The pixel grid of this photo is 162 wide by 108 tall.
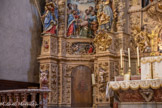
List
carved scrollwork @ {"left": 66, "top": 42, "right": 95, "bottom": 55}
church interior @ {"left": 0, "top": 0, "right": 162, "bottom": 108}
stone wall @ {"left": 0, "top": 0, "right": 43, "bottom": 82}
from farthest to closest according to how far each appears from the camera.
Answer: carved scrollwork @ {"left": 66, "top": 42, "right": 95, "bottom": 55}, church interior @ {"left": 0, "top": 0, "right": 162, "bottom": 108}, stone wall @ {"left": 0, "top": 0, "right": 43, "bottom": 82}

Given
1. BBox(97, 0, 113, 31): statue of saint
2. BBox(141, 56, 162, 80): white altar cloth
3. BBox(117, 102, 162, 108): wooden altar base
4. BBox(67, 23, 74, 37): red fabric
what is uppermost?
BBox(97, 0, 113, 31): statue of saint

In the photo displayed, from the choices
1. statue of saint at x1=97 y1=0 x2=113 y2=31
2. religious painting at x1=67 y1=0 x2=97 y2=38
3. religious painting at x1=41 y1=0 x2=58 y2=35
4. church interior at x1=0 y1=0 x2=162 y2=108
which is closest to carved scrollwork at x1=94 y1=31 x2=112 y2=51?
church interior at x1=0 y1=0 x2=162 y2=108

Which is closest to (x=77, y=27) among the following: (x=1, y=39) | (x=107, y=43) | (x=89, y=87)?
(x=107, y=43)

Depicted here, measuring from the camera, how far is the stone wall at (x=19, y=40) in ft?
39.2

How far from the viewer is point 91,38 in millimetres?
13797

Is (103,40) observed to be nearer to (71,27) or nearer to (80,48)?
(80,48)

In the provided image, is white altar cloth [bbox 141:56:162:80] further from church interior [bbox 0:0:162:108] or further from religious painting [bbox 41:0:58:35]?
religious painting [bbox 41:0:58:35]

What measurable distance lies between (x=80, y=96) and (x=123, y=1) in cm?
466

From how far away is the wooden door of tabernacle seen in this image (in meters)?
13.1

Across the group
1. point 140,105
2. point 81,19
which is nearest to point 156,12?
point 81,19

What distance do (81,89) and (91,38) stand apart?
2.39 meters

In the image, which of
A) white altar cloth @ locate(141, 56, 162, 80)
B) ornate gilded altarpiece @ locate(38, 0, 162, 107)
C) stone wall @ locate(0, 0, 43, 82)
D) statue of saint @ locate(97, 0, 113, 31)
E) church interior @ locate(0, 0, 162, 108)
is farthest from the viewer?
statue of saint @ locate(97, 0, 113, 31)

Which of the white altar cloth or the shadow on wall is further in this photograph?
the shadow on wall

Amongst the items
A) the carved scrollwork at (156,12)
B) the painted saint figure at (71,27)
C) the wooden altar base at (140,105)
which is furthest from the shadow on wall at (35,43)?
the wooden altar base at (140,105)
